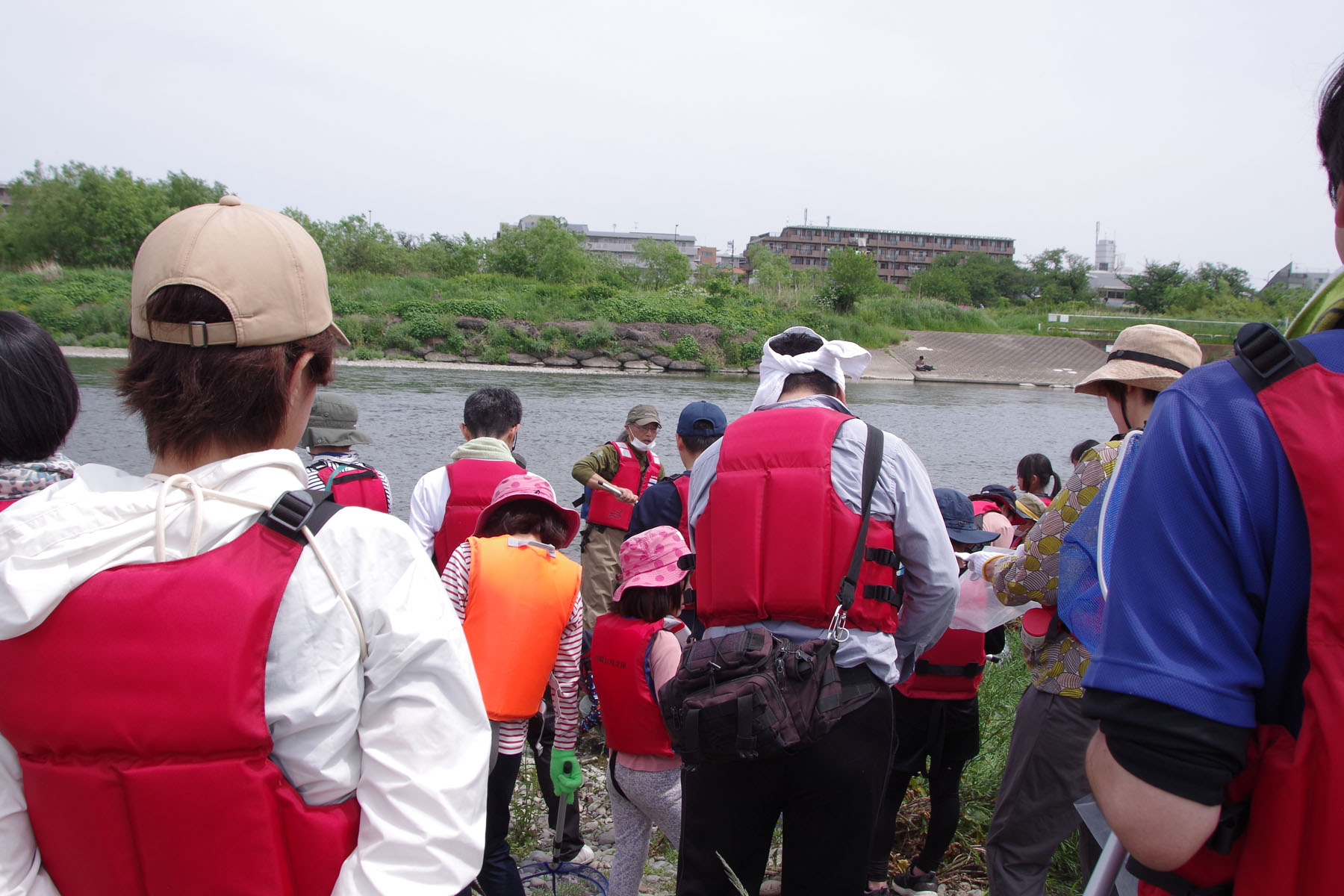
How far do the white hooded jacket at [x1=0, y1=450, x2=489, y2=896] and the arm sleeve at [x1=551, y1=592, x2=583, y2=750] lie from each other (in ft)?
6.24

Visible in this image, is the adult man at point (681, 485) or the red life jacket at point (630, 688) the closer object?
the red life jacket at point (630, 688)

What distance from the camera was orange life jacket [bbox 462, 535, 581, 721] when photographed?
299cm

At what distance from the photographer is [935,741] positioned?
338 centimetres

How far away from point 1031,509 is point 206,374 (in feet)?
15.3

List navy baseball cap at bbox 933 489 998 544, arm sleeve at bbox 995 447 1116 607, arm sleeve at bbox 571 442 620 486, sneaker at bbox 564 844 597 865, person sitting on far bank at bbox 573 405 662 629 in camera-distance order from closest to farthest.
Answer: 1. arm sleeve at bbox 995 447 1116 607
2. sneaker at bbox 564 844 597 865
3. navy baseball cap at bbox 933 489 998 544
4. person sitting on far bank at bbox 573 405 662 629
5. arm sleeve at bbox 571 442 620 486

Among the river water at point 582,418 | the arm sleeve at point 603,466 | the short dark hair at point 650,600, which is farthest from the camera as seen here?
the river water at point 582,418

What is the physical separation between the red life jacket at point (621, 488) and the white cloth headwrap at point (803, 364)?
345 centimetres

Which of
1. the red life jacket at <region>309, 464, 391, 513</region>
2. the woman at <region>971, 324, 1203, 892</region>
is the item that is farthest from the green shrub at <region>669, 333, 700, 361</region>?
the woman at <region>971, 324, 1203, 892</region>

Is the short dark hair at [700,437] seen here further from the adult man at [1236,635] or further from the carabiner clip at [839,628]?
the adult man at [1236,635]

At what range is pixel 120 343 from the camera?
82.3 feet

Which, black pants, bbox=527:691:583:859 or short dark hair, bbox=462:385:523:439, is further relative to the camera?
short dark hair, bbox=462:385:523:439

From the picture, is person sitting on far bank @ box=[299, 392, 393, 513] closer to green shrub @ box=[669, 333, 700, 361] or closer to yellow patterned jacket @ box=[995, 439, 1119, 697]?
yellow patterned jacket @ box=[995, 439, 1119, 697]

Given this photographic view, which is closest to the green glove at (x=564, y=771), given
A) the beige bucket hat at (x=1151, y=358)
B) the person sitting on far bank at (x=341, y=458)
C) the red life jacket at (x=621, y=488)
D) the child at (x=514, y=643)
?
the child at (x=514, y=643)

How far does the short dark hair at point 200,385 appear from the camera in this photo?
4.17ft
